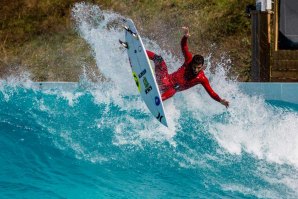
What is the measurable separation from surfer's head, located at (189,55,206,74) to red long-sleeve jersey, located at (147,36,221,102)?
94 millimetres

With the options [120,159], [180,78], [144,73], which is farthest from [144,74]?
[120,159]

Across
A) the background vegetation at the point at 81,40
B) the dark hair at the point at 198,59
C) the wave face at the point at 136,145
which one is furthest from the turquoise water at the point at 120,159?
the background vegetation at the point at 81,40


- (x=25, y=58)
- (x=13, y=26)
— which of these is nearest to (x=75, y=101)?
(x=25, y=58)

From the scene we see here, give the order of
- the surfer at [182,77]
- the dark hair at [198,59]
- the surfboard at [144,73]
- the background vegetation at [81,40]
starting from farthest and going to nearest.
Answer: the background vegetation at [81,40] → the surfer at [182,77] → the dark hair at [198,59] → the surfboard at [144,73]

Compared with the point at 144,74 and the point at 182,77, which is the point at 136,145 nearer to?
the point at 144,74

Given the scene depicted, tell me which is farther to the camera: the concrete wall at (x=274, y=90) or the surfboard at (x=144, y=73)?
the concrete wall at (x=274, y=90)

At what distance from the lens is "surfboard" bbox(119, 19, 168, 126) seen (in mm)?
6316

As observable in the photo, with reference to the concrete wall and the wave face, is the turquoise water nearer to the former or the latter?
the wave face

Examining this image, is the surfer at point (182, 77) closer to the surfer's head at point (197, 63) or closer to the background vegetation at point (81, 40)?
the surfer's head at point (197, 63)

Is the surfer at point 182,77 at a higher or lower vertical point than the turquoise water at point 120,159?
higher

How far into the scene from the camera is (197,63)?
21.9 feet

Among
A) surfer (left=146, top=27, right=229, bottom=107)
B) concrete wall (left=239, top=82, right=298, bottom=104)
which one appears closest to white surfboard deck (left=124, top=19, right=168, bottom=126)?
surfer (left=146, top=27, right=229, bottom=107)

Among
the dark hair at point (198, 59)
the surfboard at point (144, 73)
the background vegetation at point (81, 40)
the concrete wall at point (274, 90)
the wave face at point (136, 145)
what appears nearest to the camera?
the wave face at point (136, 145)

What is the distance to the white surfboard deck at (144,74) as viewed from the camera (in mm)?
6319
